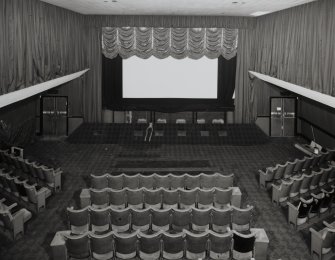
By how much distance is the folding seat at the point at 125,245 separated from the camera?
23.7 feet

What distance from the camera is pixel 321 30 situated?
38.4 feet

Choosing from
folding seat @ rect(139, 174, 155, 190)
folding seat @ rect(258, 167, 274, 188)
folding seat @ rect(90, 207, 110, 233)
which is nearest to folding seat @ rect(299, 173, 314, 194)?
folding seat @ rect(258, 167, 274, 188)

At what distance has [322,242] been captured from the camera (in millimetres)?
7531

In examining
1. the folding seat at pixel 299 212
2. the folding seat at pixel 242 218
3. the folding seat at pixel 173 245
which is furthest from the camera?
the folding seat at pixel 299 212

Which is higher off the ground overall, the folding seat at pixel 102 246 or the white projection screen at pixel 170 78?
the white projection screen at pixel 170 78

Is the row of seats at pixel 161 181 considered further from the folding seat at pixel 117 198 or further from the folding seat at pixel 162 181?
the folding seat at pixel 117 198

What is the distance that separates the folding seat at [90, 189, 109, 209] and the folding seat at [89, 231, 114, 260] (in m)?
2.15

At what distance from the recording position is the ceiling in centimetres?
1354

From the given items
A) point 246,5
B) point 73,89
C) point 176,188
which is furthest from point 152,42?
point 176,188

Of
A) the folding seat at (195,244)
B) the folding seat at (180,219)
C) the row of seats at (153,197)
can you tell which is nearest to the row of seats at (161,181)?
the row of seats at (153,197)

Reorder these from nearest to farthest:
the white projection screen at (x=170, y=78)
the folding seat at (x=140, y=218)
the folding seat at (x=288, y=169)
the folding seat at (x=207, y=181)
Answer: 1. the folding seat at (x=140, y=218)
2. the folding seat at (x=207, y=181)
3. the folding seat at (x=288, y=169)
4. the white projection screen at (x=170, y=78)

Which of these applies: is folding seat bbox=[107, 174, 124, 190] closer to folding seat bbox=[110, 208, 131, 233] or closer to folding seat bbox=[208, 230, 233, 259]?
folding seat bbox=[110, 208, 131, 233]

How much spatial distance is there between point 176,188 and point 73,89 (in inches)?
393

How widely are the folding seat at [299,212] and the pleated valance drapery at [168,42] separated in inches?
421
